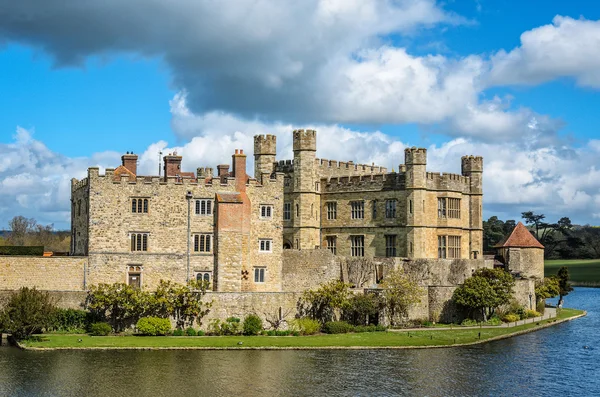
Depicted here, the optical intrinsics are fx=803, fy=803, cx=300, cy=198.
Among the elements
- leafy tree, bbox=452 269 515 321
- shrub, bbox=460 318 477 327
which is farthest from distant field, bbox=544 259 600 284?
shrub, bbox=460 318 477 327

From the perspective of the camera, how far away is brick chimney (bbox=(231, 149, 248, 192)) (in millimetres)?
54969

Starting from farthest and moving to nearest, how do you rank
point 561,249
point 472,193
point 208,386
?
1. point 561,249
2. point 472,193
3. point 208,386

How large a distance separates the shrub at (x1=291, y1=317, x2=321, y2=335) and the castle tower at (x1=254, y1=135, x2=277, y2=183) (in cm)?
1696

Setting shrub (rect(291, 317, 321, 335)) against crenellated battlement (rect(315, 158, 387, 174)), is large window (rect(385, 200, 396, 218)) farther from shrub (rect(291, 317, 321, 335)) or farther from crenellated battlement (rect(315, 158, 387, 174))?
shrub (rect(291, 317, 321, 335))

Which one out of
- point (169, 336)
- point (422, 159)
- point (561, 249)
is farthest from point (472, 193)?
point (561, 249)

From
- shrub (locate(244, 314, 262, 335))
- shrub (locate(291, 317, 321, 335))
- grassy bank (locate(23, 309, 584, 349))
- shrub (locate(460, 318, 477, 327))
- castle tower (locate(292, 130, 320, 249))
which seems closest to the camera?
grassy bank (locate(23, 309, 584, 349))

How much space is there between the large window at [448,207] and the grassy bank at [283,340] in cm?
1287

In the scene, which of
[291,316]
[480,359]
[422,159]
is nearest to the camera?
[480,359]

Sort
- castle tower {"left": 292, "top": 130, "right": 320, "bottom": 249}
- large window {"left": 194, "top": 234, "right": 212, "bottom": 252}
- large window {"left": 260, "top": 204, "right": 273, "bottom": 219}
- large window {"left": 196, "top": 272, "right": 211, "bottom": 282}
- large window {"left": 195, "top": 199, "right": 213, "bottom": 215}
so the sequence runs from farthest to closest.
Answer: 1. castle tower {"left": 292, "top": 130, "right": 320, "bottom": 249}
2. large window {"left": 260, "top": 204, "right": 273, "bottom": 219}
3. large window {"left": 195, "top": 199, "right": 213, "bottom": 215}
4. large window {"left": 194, "top": 234, "right": 212, "bottom": 252}
5. large window {"left": 196, "top": 272, "right": 211, "bottom": 282}

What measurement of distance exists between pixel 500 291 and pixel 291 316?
1601 cm

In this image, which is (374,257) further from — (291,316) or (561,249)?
(561,249)

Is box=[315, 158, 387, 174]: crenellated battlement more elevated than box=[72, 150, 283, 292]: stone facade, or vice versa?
box=[315, 158, 387, 174]: crenellated battlement

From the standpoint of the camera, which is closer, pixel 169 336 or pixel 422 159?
pixel 169 336

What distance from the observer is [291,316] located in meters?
51.9
